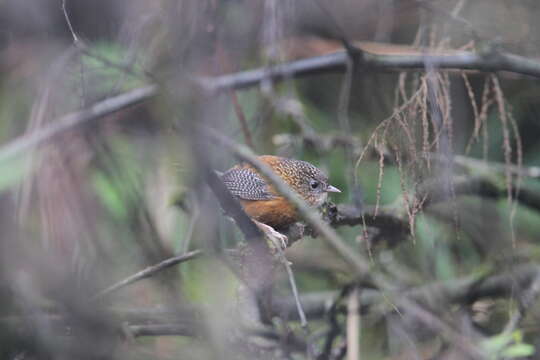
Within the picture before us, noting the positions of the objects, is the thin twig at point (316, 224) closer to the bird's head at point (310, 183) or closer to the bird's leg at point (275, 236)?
the bird's leg at point (275, 236)

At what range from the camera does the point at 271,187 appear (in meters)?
3.43

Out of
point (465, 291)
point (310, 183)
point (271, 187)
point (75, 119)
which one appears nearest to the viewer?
point (75, 119)

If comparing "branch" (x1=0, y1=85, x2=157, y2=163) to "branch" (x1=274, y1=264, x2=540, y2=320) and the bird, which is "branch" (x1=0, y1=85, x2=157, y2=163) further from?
"branch" (x1=274, y1=264, x2=540, y2=320)

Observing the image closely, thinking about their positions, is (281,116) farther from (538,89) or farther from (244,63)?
(538,89)

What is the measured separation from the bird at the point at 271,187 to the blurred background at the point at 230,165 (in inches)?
5.9

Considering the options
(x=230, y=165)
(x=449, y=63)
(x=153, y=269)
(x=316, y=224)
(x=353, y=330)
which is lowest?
(x=353, y=330)

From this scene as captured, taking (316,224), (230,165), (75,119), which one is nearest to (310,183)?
(230,165)

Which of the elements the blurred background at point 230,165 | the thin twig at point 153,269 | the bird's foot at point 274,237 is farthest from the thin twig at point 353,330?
the thin twig at point 153,269

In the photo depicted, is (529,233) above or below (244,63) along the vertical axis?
below

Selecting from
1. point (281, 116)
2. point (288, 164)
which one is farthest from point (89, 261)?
point (281, 116)

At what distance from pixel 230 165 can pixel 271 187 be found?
0.31m

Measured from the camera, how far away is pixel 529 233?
5773mm

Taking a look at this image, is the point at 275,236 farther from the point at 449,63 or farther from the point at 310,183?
the point at 449,63

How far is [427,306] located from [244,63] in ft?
7.94
